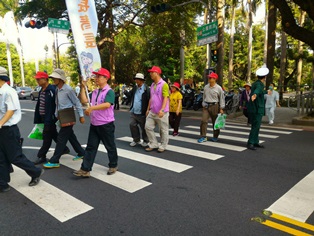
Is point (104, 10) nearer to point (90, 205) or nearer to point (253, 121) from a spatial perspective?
point (253, 121)

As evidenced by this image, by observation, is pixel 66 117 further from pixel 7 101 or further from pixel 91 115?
pixel 7 101

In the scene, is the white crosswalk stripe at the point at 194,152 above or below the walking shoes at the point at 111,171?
above

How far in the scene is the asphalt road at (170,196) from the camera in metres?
2.97

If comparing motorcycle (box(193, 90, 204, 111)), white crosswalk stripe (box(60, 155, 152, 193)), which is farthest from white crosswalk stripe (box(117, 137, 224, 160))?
motorcycle (box(193, 90, 204, 111))

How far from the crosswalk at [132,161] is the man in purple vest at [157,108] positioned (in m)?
0.34

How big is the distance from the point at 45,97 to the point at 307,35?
9657 mm

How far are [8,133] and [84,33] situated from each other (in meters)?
2.05

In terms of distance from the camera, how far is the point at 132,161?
17.9 feet

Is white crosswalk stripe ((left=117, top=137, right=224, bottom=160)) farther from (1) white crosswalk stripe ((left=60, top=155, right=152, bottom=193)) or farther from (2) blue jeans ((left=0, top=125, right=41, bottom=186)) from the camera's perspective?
(2) blue jeans ((left=0, top=125, right=41, bottom=186))

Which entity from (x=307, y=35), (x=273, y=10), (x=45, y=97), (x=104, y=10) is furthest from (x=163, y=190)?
(x=104, y=10)

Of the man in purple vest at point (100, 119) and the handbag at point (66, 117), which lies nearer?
the man in purple vest at point (100, 119)

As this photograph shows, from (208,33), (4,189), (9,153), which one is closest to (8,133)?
(9,153)

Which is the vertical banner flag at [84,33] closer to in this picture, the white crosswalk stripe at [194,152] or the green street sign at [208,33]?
the white crosswalk stripe at [194,152]

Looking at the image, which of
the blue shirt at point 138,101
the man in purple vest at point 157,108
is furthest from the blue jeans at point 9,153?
the blue shirt at point 138,101
